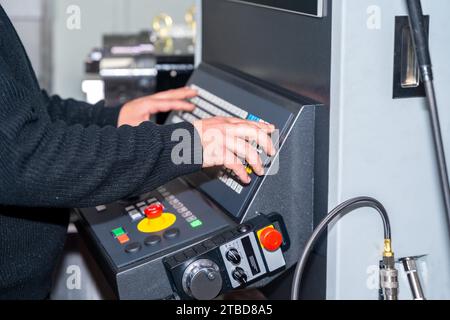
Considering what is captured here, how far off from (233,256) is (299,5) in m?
0.34

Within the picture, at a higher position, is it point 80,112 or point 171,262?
point 80,112

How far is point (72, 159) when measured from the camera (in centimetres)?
86

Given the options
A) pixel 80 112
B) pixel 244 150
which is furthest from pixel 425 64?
pixel 80 112

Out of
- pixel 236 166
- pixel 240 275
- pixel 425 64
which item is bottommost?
pixel 240 275

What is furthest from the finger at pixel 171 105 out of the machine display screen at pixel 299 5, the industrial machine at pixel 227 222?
the machine display screen at pixel 299 5

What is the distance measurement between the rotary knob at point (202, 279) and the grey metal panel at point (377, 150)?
0.17 meters

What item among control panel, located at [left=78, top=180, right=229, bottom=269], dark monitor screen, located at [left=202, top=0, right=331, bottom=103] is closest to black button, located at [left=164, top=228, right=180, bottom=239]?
control panel, located at [left=78, top=180, right=229, bottom=269]

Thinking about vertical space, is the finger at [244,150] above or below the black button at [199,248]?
above

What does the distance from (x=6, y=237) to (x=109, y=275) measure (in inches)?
6.5

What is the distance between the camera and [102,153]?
88 centimetres

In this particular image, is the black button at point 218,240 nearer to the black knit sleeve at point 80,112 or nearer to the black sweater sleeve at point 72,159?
the black sweater sleeve at point 72,159

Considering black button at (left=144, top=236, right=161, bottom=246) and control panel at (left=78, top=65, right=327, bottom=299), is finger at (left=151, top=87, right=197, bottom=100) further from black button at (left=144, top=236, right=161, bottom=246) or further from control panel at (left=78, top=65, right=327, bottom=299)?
black button at (left=144, top=236, right=161, bottom=246)

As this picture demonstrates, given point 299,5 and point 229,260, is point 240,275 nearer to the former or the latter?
point 229,260

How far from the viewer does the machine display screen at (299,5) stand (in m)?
0.93
